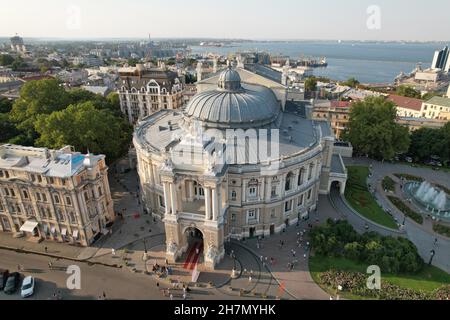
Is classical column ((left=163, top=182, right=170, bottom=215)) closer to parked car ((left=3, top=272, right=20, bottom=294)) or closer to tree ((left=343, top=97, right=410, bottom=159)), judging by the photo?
parked car ((left=3, top=272, right=20, bottom=294))

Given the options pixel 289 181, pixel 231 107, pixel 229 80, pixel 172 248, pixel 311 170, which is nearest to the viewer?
pixel 172 248

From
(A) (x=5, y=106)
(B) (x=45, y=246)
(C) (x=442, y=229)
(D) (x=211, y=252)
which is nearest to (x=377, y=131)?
(C) (x=442, y=229)

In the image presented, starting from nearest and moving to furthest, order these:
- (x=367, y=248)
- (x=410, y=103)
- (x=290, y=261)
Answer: (x=367, y=248), (x=290, y=261), (x=410, y=103)

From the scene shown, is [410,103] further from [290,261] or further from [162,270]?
[162,270]

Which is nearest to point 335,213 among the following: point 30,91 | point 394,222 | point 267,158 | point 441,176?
point 394,222

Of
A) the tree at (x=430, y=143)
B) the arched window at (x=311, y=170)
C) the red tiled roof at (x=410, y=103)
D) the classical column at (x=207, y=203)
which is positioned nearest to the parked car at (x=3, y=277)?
the classical column at (x=207, y=203)

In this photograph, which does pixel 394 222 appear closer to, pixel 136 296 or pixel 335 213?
pixel 335 213
